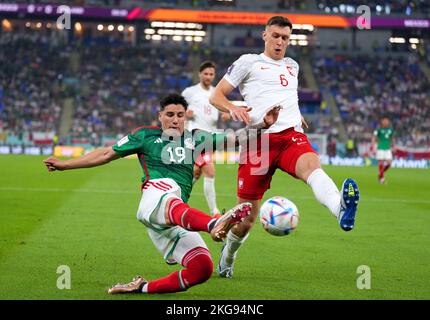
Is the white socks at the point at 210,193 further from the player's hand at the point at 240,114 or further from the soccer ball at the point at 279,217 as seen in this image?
the soccer ball at the point at 279,217

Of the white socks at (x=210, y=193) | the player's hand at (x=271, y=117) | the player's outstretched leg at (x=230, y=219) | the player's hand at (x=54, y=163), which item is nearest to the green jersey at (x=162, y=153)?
the player's hand at (x=54, y=163)

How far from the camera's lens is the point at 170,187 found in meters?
6.29

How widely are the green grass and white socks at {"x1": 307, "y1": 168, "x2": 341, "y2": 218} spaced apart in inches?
31.0

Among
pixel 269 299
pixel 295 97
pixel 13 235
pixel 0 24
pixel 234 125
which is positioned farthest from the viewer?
pixel 0 24

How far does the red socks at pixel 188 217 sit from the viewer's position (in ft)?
18.1

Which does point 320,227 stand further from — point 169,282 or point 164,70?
point 164,70

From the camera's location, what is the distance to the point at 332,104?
49.8 meters

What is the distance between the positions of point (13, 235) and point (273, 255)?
359 centimetres

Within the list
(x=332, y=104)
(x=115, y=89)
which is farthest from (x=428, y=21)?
(x=115, y=89)

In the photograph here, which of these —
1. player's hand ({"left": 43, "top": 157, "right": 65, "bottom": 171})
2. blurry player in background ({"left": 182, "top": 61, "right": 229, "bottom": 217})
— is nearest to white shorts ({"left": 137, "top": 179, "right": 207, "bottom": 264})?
player's hand ({"left": 43, "top": 157, "right": 65, "bottom": 171})

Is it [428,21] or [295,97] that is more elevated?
[428,21]

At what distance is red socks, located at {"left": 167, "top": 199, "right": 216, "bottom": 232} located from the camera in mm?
5527

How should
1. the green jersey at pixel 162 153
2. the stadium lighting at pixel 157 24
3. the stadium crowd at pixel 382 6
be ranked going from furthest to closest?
1. the stadium lighting at pixel 157 24
2. the stadium crowd at pixel 382 6
3. the green jersey at pixel 162 153

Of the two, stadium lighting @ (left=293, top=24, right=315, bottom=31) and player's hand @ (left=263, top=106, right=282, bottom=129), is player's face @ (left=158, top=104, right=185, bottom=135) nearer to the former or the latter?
player's hand @ (left=263, top=106, right=282, bottom=129)
